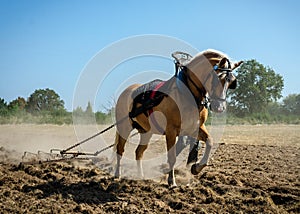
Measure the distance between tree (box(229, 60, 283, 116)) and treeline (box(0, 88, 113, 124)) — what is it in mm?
25715

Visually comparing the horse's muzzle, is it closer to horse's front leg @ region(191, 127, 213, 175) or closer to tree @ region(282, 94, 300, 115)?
horse's front leg @ region(191, 127, 213, 175)

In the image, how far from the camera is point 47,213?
4781 mm

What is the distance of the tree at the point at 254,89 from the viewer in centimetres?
5053

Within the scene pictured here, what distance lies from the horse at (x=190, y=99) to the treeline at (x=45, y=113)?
186cm

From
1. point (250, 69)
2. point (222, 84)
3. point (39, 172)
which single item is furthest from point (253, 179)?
point (250, 69)

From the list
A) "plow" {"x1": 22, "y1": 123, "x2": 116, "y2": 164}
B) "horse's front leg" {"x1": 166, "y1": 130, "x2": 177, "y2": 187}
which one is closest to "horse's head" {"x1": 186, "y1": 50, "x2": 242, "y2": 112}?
"horse's front leg" {"x1": 166, "y1": 130, "x2": 177, "y2": 187}

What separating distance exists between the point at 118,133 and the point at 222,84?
10.9 feet

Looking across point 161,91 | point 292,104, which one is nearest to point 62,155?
point 161,91

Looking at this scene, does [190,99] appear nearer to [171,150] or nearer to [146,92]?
[171,150]

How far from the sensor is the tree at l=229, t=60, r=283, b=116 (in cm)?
5053

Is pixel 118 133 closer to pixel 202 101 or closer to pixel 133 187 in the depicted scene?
pixel 133 187

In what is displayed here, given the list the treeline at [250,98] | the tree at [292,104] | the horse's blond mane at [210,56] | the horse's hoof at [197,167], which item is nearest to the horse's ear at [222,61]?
the horse's blond mane at [210,56]

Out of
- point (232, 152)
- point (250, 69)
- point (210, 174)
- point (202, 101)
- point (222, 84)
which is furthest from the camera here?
point (250, 69)

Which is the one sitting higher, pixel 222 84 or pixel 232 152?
pixel 222 84
